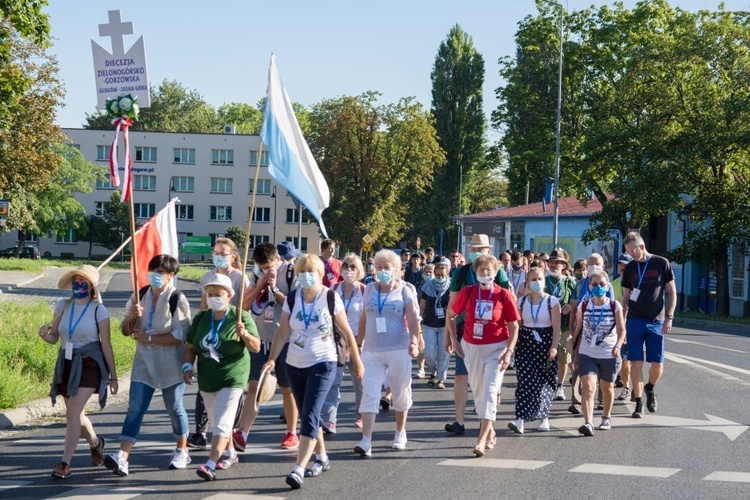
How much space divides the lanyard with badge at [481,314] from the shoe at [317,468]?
6.30 ft

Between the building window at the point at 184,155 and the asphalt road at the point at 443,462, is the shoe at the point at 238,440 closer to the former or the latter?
the asphalt road at the point at 443,462

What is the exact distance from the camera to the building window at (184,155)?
100312mm

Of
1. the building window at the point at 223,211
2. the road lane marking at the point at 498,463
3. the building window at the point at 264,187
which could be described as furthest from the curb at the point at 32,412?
the building window at the point at 223,211

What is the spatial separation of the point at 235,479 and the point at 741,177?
3531 centimetres

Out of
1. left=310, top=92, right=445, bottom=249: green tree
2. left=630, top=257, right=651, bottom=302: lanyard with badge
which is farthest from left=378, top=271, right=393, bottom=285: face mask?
left=310, top=92, right=445, bottom=249: green tree

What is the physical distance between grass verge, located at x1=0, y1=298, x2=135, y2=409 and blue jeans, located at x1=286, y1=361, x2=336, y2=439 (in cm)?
435

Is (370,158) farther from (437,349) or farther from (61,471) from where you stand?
(61,471)

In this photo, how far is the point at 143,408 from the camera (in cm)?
793

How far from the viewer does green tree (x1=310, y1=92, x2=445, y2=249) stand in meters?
72.3

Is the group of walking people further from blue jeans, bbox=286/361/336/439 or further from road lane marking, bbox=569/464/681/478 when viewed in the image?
road lane marking, bbox=569/464/681/478

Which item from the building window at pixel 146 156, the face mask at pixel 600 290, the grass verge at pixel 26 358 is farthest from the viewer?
the building window at pixel 146 156

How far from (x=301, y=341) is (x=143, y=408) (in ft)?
4.49

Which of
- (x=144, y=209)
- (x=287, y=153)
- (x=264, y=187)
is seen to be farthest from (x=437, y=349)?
(x=144, y=209)

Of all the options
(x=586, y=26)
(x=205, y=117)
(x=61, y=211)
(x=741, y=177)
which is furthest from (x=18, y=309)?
(x=205, y=117)
